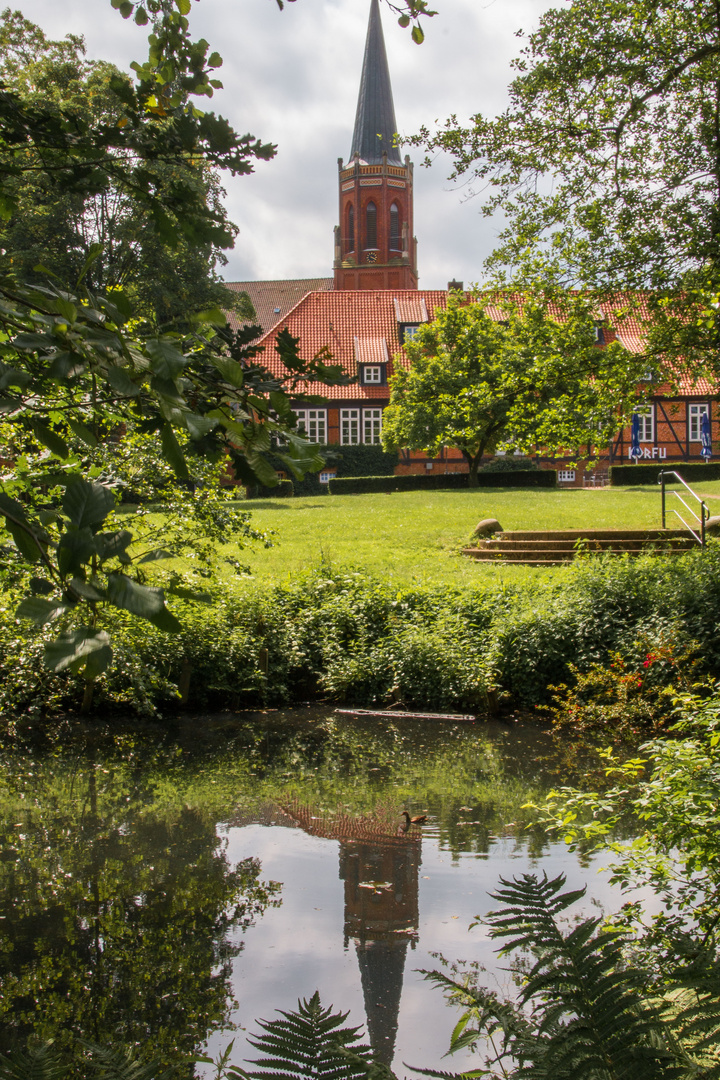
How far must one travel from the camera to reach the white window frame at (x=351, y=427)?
137 feet

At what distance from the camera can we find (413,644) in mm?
10922

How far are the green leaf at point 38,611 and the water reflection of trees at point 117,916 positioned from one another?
271cm

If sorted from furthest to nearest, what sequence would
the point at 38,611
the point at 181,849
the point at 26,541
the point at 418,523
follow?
the point at 418,523
the point at 181,849
the point at 26,541
the point at 38,611

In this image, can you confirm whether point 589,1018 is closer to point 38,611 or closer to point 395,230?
point 38,611

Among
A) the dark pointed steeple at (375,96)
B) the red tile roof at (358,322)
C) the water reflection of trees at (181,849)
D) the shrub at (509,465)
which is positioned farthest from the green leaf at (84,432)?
the dark pointed steeple at (375,96)

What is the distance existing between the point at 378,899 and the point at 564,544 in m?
11.8

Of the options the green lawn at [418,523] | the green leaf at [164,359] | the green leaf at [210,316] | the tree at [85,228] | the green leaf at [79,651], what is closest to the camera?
the green leaf at [79,651]

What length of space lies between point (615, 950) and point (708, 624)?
881 cm

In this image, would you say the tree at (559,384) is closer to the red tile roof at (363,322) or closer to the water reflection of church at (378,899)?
the water reflection of church at (378,899)

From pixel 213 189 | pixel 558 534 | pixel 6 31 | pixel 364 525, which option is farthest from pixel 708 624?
pixel 6 31

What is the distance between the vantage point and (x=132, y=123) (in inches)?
139

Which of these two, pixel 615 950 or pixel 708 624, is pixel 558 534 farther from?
pixel 615 950

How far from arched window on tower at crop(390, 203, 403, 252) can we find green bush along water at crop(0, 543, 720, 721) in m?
53.2

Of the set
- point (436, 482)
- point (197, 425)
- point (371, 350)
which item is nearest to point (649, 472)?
point (436, 482)
